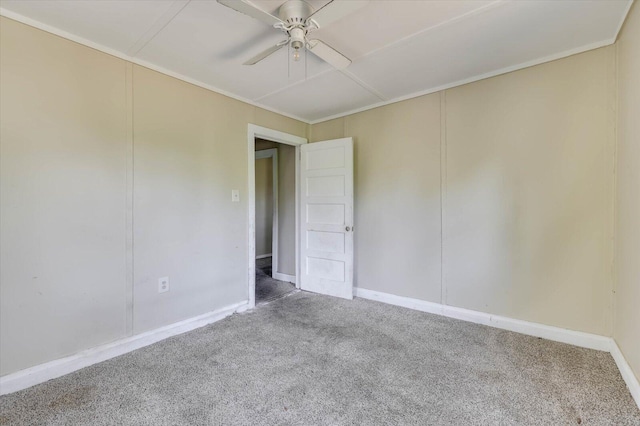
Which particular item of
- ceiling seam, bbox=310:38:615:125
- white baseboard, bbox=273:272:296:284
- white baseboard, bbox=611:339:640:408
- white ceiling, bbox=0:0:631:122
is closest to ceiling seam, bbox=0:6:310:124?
white ceiling, bbox=0:0:631:122

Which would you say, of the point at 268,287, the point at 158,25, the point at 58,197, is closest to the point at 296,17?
the point at 158,25

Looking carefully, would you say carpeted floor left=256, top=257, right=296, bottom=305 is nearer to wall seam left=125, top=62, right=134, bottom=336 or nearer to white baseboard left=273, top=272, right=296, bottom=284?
white baseboard left=273, top=272, right=296, bottom=284

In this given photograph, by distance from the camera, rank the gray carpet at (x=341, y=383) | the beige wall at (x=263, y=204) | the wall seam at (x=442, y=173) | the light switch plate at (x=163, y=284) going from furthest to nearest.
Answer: the beige wall at (x=263, y=204) → the wall seam at (x=442, y=173) → the light switch plate at (x=163, y=284) → the gray carpet at (x=341, y=383)

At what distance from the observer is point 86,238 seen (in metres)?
2.04

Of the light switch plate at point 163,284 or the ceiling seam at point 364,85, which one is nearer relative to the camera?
the light switch plate at point 163,284

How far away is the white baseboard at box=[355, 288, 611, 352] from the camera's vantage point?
2.17 m

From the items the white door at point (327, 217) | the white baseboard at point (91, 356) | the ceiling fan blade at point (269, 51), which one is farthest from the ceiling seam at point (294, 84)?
the white baseboard at point (91, 356)

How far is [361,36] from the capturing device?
1.97m

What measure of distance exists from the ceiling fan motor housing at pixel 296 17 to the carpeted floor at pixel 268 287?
8.91 feet

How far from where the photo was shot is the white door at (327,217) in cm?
341

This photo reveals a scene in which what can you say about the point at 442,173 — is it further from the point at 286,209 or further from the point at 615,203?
the point at 286,209

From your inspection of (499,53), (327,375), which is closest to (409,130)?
(499,53)

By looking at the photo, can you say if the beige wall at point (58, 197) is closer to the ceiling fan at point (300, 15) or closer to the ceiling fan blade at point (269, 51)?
the ceiling fan blade at point (269, 51)

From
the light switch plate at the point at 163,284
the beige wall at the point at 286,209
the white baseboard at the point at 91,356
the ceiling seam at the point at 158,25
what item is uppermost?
the ceiling seam at the point at 158,25
